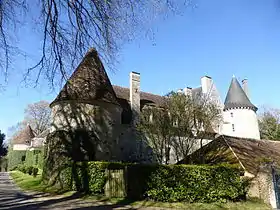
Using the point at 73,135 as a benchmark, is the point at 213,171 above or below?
below

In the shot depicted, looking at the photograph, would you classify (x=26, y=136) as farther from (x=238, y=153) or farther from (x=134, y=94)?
(x=238, y=153)

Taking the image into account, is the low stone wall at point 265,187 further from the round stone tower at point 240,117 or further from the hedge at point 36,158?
the hedge at point 36,158

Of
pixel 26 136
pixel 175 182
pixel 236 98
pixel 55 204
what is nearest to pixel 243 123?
pixel 236 98

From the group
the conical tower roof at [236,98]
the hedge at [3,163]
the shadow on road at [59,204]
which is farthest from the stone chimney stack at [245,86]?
the hedge at [3,163]

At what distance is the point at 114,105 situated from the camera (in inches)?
826

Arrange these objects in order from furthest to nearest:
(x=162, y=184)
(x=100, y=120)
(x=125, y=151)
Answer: (x=125, y=151), (x=100, y=120), (x=162, y=184)

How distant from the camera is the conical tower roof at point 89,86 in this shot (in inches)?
768

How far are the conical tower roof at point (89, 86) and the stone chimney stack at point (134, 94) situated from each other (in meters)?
5.17

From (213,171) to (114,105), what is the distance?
997 centimetres

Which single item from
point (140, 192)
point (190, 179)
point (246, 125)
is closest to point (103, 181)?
point (140, 192)

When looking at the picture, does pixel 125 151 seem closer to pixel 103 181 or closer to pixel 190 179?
pixel 103 181

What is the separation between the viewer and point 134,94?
26938 millimetres

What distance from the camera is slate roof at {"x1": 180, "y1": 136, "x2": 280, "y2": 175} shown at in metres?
16.6

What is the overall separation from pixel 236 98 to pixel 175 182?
2708 centimetres
